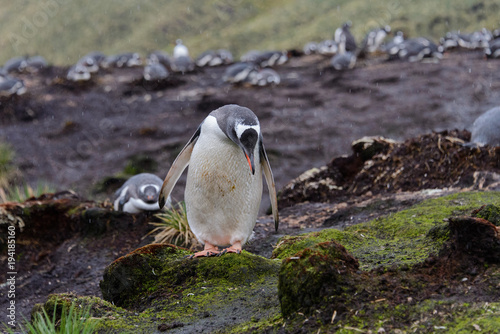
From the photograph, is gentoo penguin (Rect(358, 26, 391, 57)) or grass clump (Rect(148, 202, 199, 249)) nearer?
grass clump (Rect(148, 202, 199, 249))

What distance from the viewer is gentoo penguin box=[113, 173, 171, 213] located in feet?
21.8

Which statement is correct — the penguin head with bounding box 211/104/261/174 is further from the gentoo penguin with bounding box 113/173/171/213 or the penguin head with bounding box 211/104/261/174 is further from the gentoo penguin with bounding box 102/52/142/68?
the gentoo penguin with bounding box 102/52/142/68

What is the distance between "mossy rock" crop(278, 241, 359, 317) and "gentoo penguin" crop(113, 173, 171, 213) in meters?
4.10

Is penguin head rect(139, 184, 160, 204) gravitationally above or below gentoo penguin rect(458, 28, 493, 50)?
below

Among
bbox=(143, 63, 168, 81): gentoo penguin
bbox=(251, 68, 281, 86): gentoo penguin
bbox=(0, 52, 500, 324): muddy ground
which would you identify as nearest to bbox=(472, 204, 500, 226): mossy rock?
bbox=(0, 52, 500, 324): muddy ground

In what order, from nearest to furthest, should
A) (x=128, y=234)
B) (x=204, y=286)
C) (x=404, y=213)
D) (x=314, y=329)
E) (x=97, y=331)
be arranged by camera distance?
1. (x=314, y=329)
2. (x=97, y=331)
3. (x=204, y=286)
4. (x=404, y=213)
5. (x=128, y=234)

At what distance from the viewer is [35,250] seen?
686 cm

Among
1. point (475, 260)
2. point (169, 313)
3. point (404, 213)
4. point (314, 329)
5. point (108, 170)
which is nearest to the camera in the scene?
point (314, 329)

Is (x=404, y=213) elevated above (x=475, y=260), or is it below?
below

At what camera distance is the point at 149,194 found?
663cm

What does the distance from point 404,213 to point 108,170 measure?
9.55 metres

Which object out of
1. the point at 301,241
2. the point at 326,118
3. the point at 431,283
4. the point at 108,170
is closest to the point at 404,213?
the point at 301,241

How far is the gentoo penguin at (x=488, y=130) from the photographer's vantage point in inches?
288

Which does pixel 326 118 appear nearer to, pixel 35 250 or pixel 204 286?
pixel 35 250
